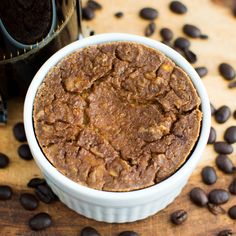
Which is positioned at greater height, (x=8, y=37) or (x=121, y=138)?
(x=8, y=37)

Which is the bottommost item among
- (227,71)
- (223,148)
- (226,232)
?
(226,232)

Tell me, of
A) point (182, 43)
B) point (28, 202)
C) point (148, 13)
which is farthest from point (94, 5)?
point (28, 202)

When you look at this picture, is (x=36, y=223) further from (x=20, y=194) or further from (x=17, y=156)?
(x=17, y=156)

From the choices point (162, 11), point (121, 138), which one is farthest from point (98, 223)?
point (162, 11)

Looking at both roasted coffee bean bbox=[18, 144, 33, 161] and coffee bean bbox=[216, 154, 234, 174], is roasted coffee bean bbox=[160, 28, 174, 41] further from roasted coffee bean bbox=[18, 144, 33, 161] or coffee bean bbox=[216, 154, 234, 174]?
roasted coffee bean bbox=[18, 144, 33, 161]

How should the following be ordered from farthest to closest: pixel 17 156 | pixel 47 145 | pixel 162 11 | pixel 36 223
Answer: pixel 162 11
pixel 17 156
pixel 36 223
pixel 47 145

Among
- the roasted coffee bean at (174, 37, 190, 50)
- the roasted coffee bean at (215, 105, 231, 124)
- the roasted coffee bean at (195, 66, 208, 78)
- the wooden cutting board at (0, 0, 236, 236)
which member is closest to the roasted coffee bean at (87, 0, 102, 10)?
the wooden cutting board at (0, 0, 236, 236)

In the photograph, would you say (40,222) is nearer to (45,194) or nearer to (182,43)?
(45,194)
